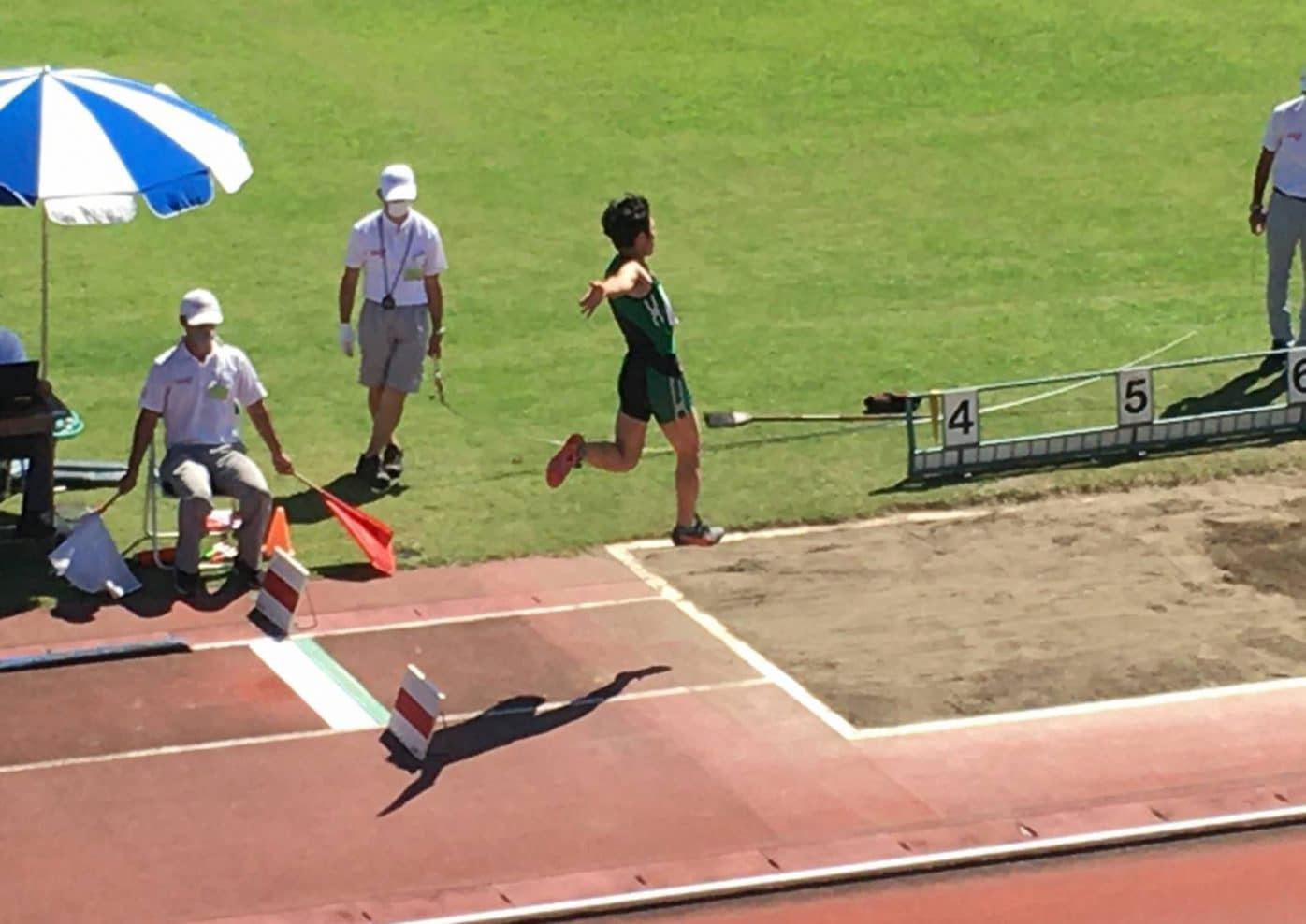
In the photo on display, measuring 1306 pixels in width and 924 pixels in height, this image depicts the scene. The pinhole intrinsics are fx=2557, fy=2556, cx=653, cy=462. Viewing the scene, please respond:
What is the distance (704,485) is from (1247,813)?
5190 millimetres

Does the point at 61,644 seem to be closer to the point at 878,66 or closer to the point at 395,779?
the point at 395,779

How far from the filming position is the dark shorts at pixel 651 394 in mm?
12922

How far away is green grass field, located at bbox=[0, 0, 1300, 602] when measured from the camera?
16.2m

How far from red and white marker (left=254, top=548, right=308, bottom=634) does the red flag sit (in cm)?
81

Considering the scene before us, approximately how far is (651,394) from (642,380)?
9 cm

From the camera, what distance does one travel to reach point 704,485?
15539 mm

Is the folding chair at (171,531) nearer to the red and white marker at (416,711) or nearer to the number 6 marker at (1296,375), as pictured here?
the red and white marker at (416,711)

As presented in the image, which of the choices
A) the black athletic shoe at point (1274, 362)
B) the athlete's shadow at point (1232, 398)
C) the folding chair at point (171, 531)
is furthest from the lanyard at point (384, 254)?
the black athletic shoe at point (1274, 362)

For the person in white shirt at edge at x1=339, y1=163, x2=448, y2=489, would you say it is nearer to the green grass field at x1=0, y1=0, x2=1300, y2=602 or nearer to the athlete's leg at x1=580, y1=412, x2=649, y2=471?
the green grass field at x1=0, y1=0, x2=1300, y2=602

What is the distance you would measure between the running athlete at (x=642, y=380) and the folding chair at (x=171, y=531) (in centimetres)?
217

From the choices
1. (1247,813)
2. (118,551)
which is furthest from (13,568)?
(1247,813)

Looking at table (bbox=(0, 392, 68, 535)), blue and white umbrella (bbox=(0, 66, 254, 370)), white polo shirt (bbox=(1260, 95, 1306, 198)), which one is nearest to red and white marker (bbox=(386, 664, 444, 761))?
blue and white umbrella (bbox=(0, 66, 254, 370))

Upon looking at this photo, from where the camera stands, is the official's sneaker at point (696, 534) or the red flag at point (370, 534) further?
the red flag at point (370, 534)

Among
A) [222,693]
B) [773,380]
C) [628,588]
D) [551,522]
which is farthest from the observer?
[773,380]
